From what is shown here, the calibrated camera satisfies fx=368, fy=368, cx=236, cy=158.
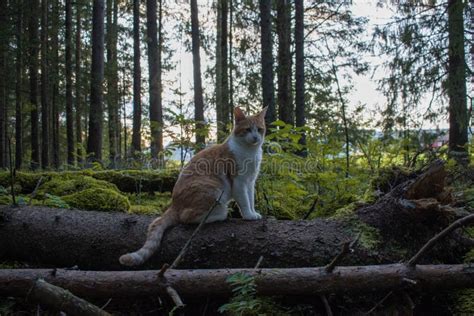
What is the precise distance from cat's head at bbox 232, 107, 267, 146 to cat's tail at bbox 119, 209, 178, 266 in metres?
1.39

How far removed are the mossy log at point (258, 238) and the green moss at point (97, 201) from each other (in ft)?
3.56

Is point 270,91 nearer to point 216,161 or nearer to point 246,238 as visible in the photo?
point 216,161

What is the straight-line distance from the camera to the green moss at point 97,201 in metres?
4.57

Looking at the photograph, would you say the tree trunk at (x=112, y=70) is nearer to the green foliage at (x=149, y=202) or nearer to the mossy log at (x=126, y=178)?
the mossy log at (x=126, y=178)

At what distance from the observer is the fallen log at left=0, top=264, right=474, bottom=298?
256cm

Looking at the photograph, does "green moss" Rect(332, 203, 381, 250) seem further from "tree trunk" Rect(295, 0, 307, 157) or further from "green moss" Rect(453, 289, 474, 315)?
"tree trunk" Rect(295, 0, 307, 157)

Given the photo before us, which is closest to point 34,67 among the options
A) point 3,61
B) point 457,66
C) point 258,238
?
point 3,61

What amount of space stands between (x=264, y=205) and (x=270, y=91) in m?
5.68

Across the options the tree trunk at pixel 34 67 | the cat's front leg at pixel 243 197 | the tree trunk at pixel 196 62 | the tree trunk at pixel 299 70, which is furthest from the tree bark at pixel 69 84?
the cat's front leg at pixel 243 197

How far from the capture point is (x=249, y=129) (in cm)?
454

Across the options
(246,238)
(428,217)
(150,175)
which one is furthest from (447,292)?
(150,175)

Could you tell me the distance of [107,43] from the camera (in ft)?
62.1

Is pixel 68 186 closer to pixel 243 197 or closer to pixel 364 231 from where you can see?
pixel 243 197

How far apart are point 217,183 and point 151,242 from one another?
1.04 m
